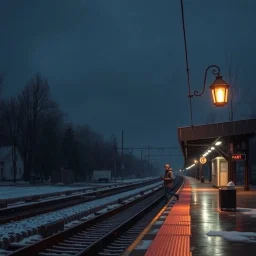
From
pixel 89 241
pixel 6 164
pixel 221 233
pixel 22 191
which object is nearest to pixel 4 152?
pixel 6 164

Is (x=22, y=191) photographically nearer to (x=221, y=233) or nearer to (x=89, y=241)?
(x=89, y=241)

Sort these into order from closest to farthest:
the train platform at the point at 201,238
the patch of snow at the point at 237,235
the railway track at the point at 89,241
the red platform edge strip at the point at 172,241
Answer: the red platform edge strip at the point at 172,241 → the train platform at the point at 201,238 → the patch of snow at the point at 237,235 → the railway track at the point at 89,241

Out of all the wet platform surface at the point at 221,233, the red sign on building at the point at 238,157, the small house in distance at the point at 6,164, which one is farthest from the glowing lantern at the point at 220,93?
the small house in distance at the point at 6,164

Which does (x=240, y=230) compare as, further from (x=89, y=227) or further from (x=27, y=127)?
(x=27, y=127)

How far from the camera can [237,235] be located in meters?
10.5

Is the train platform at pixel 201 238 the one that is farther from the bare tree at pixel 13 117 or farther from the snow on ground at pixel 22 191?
the bare tree at pixel 13 117

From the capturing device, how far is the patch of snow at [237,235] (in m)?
9.96

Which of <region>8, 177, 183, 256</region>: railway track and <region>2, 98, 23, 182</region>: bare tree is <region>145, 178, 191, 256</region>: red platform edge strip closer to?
<region>8, 177, 183, 256</region>: railway track

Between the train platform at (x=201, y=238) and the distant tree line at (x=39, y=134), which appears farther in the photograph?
the distant tree line at (x=39, y=134)

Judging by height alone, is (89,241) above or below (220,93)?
below

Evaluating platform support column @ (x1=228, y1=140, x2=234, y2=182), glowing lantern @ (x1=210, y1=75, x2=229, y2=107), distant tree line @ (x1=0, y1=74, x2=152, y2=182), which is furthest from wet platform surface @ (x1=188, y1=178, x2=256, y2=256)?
distant tree line @ (x1=0, y1=74, x2=152, y2=182)

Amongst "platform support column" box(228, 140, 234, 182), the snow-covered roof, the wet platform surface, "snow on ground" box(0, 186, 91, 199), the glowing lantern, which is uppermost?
the snow-covered roof

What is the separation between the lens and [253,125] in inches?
1073

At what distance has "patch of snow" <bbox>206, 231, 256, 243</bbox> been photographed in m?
9.96
